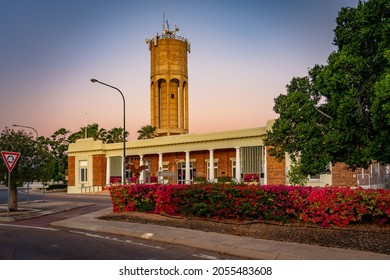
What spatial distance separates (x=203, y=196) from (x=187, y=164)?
30.2 metres

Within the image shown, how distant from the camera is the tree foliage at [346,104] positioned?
45.4 ft

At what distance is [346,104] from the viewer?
13805mm

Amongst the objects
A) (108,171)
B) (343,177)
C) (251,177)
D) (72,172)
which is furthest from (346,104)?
(72,172)

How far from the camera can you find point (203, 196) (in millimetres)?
15078

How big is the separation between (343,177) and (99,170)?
31.5 metres

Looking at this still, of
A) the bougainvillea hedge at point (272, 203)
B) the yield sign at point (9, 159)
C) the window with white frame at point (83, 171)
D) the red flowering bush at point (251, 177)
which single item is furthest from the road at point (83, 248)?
the window with white frame at point (83, 171)

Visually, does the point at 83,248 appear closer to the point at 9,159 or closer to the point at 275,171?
the point at 9,159

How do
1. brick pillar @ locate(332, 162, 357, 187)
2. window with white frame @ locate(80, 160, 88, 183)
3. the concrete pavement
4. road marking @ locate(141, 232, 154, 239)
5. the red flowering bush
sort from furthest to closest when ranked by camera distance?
window with white frame @ locate(80, 160, 88, 183)
the red flowering bush
brick pillar @ locate(332, 162, 357, 187)
road marking @ locate(141, 232, 154, 239)
the concrete pavement

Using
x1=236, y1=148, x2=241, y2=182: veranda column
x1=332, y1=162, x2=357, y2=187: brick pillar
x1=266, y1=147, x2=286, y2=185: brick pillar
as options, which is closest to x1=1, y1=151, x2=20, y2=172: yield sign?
x1=266, y1=147, x2=286, y2=185: brick pillar

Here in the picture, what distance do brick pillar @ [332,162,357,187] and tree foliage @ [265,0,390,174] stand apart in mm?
18795

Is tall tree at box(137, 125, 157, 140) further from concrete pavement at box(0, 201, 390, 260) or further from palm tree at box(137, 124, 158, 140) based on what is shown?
concrete pavement at box(0, 201, 390, 260)

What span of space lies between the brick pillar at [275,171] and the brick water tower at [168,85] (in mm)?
41194

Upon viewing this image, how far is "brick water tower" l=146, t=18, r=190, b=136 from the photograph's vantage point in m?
74.9

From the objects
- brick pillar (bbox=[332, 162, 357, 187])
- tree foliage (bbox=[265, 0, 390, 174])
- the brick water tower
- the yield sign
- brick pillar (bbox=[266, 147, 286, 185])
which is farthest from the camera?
the brick water tower
